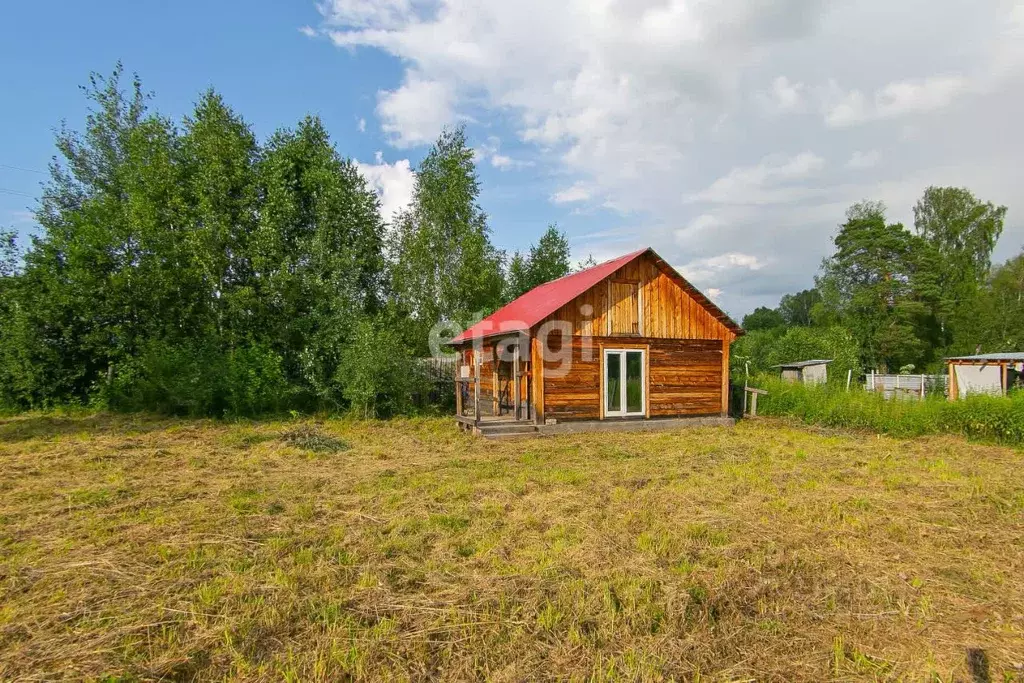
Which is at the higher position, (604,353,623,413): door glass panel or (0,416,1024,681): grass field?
(604,353,623,413): door glass panel

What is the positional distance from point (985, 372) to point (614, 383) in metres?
14.8

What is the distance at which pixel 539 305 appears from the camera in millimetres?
15148

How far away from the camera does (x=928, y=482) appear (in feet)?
26.1

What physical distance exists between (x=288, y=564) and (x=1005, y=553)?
676 centimetres

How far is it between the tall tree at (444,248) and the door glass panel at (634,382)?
8676mm

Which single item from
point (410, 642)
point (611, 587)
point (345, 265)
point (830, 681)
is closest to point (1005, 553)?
point (830, 681)

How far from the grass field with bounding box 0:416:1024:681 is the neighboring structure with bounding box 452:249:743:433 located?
4.39 metres

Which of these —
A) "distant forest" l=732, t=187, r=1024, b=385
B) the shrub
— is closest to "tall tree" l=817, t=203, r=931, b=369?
"distant forest" l=732, t=187, r=1024, b=385

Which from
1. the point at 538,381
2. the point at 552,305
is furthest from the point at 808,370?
the point at 538,381

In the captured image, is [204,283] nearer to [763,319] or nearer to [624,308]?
[624,308]

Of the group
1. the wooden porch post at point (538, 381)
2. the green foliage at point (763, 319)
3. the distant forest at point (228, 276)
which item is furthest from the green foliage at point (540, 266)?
the green foliage at point (763, 319)

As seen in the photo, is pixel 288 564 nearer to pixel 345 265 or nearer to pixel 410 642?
pixel 410 642

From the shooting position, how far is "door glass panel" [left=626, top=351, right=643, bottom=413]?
14.0 meters

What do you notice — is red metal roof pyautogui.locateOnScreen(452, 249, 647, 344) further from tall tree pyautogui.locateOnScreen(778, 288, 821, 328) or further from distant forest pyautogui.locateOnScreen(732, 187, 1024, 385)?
tall tree pyautogui.locateOnScreen(778, 288, 821, 328)
